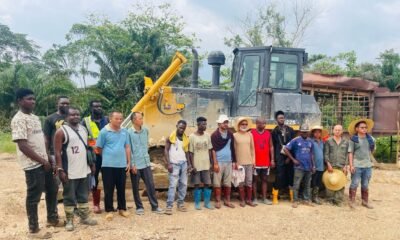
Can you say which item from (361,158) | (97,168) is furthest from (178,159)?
(361,158)

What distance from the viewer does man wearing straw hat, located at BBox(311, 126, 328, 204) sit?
7082mm

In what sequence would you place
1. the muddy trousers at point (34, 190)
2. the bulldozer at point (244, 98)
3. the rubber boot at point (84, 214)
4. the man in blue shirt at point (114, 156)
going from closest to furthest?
the muddy trousers at point (34, 190), the rubber boot at point (84, 214), the man in blue shirt at point (114, 156), the bulldozer at point (244, 98)

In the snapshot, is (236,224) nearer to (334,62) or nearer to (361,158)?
(361,158)

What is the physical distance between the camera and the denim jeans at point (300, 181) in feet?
22.7

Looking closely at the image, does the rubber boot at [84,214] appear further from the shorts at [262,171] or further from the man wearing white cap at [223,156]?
the shorts at [262,171]

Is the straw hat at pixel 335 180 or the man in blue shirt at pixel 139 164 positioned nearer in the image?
the man in blue shirt at pixel 139 164

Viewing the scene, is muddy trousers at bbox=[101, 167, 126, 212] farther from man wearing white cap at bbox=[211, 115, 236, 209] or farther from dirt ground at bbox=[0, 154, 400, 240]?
man wearing white cap at bbox=[211, 115, 236, 209]

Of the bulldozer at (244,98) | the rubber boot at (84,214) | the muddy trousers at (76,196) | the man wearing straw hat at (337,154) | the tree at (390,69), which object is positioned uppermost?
the tree at (390,69)

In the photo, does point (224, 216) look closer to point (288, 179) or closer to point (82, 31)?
point (288, 179)

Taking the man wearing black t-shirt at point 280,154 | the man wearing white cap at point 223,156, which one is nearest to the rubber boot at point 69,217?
the man wearing white cap at point 223,156

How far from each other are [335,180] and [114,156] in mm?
3831

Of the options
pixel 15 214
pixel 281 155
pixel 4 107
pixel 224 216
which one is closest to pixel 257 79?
pixel 281 155

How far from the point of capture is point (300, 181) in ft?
22.9

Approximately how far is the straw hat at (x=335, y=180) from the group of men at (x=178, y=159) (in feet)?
0.05
